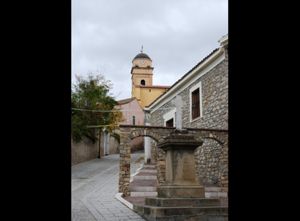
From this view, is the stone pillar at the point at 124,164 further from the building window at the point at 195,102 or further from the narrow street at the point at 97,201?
the building window at the point at 195,102

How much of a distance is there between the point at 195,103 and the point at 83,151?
1140cm

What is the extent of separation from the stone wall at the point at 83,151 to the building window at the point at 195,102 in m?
8.35

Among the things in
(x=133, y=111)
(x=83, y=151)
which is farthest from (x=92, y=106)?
(x=133, y=111)

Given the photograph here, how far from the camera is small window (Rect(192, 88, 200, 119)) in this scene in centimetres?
1546

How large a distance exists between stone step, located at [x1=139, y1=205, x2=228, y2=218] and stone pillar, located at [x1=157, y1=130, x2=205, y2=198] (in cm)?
49

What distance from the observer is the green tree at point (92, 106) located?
82.2 ft

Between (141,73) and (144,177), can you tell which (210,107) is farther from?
(141,73)

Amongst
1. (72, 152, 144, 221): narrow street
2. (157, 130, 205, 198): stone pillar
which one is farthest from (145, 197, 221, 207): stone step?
(72, 152, 144, 221): narrow street

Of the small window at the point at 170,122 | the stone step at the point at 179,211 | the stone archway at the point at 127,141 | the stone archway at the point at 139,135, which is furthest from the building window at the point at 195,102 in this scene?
the stone step at the point at 179,211

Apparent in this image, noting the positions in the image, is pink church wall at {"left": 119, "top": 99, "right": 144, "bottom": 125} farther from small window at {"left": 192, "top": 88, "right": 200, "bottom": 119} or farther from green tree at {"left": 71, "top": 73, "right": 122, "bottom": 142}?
small window at {"left": 192, "top": 88, "right": 200, "bottom": 119}
